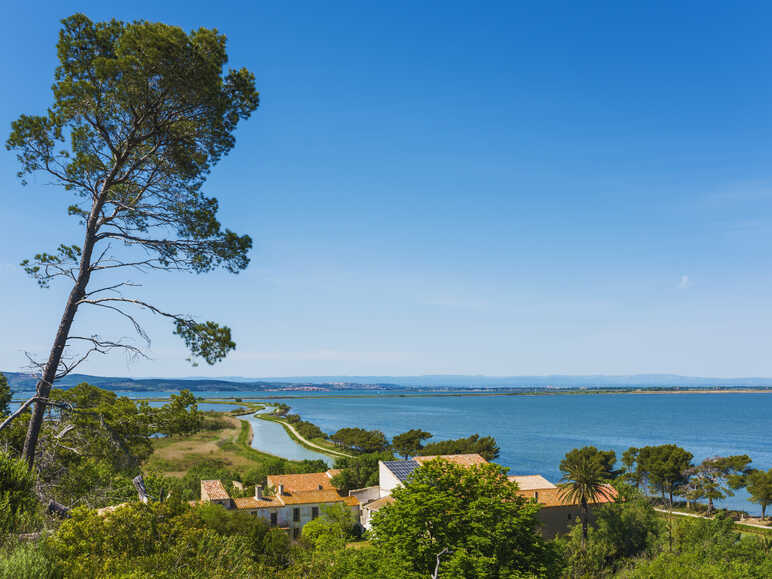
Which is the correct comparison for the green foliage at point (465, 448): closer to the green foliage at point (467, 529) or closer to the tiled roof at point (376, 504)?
the tiled roof at point (376, 504)

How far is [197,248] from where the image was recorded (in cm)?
1248

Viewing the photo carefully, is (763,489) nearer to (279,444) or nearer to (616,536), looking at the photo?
(616,536)

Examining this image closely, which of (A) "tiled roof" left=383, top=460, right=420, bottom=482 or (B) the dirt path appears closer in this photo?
(A) "tiled roof" left=383, top=460, right=420, bottom=482

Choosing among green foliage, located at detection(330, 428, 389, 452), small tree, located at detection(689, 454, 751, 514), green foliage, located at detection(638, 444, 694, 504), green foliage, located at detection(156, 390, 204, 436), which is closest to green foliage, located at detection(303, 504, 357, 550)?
green foliage, located at detection(156, 390, 204, 436)

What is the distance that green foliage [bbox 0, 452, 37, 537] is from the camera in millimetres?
8539

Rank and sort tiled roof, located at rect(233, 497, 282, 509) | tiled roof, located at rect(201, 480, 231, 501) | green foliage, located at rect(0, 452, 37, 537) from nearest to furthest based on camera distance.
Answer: green foliage, located at rect(0, 452, 37, 537), tiled roof, located at rect(201, 480, 231, 501), tiled roof, located at rect(233, 497, 282, 509)

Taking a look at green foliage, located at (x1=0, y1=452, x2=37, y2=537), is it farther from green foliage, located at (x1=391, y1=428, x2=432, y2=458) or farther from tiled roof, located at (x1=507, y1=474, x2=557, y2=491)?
green foliage, located at (x1=391, y1=428, x2=432, y2=458)

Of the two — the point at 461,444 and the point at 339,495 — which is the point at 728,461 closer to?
the point at 461,444

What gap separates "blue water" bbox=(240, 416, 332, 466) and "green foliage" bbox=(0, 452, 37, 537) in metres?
69.3

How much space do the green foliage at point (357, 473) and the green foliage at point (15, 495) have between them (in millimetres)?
41968

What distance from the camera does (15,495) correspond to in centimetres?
903

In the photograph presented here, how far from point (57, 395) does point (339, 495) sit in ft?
124

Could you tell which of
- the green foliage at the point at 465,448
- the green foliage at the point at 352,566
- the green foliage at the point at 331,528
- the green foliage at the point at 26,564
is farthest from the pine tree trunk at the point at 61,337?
the green foliage at the point at 465,448

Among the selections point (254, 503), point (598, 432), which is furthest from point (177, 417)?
point (598, 432)
